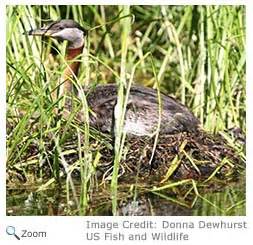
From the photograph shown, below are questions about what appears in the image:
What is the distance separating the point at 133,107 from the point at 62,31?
0.33 meters

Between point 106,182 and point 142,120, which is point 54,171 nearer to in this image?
point 106,182

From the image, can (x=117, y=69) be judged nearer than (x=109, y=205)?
No

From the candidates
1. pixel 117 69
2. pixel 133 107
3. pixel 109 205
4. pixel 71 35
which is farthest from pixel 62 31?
pixel 109 205

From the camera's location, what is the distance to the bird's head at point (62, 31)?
3.31m

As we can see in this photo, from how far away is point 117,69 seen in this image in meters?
3.78

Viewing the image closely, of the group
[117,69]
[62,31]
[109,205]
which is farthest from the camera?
[117,69]

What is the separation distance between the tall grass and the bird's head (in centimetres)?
4

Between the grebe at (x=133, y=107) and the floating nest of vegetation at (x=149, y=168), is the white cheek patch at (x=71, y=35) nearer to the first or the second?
the grebe at (x=133, y=107)

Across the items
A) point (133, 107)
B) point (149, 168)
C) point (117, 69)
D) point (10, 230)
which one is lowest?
point (10, 230)

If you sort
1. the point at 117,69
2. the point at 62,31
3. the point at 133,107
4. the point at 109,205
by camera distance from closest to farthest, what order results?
1. the point at 109,205
2. the point at 133,107
3. the point at 62,31
4. the point at 117,69

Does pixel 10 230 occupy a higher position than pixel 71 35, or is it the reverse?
pixel 71 35

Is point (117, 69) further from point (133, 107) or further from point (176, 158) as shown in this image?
point (176, 158)

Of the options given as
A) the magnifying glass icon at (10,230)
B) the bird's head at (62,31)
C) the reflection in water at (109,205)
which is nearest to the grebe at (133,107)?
the bird's head at (62,31)

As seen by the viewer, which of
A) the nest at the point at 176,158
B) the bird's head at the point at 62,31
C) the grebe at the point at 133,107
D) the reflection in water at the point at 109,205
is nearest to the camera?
the reflection in water at the point at 109,205
